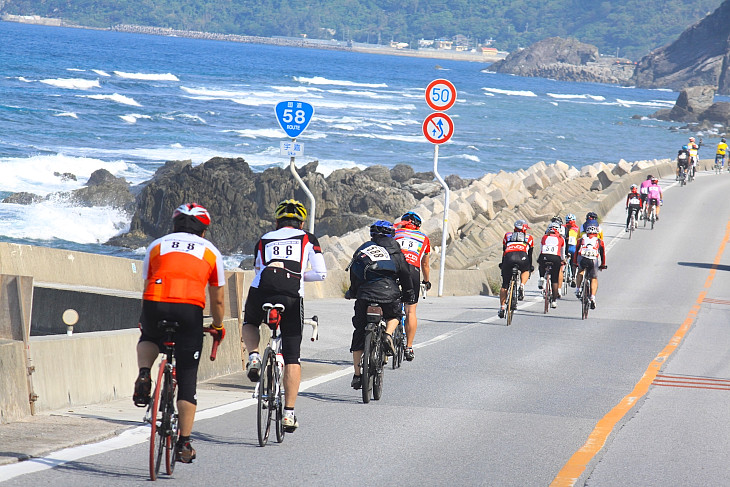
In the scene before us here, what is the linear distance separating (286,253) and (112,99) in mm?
73476

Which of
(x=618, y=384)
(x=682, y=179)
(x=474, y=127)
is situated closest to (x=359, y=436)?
(x=618, y=384)

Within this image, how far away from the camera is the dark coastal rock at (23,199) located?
38062 mm

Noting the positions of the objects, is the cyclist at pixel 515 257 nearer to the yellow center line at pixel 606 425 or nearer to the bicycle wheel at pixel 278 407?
the yellow center line at pixel 606 425

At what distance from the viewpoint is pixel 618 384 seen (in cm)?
1137

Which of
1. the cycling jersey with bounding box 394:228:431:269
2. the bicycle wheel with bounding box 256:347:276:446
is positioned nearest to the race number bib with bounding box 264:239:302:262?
the bicycle wheel with bounding box 256:347:276:446

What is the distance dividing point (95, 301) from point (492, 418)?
621cm

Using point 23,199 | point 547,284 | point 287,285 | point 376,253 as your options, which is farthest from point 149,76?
point 287,285

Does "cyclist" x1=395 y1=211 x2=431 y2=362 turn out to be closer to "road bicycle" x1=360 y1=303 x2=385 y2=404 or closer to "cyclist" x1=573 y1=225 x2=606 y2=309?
"road bicycle" x1=360 y1=303 x2=385 y2=404

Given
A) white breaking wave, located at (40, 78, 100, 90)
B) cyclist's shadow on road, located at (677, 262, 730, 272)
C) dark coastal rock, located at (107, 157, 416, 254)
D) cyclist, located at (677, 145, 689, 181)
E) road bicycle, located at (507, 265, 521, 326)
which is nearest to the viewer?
road bicycle, located at (507, 265, 521, 326)

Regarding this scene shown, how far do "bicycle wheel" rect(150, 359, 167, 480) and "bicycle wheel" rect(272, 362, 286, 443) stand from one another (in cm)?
124

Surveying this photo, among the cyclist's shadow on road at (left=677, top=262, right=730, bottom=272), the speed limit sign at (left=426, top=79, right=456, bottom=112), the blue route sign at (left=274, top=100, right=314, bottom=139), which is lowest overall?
the cyclist's shadow on road at (left=677, top=262, right=730, bottom=272)

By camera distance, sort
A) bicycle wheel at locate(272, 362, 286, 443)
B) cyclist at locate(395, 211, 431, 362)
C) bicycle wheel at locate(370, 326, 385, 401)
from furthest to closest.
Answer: cyclist at locate(395, 211, 431, 362) < bicycle wheel at locate(370, 326, 385, 401) < bicycle wheel at locate(272, 362, 286, 443)

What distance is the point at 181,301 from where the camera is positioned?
620 cm

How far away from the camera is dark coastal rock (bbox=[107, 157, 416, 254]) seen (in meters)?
33.0
